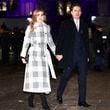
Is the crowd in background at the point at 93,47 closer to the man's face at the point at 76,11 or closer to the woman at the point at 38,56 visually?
the man's face at the point at 76,11

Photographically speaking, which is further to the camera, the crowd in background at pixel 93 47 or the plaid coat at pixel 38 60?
the crowd in background at pixel 93 47

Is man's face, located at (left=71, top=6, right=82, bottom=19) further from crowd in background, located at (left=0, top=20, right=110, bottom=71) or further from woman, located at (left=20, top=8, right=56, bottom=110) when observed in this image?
crowd in background, located at (left=0, top=20, right=110, bottom=71)

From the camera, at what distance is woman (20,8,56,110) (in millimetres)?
10555

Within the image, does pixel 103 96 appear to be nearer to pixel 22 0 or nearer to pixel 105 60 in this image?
pixel 105 60

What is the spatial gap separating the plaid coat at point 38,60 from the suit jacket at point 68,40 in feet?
1.22

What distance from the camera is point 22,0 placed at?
50438 millimetres

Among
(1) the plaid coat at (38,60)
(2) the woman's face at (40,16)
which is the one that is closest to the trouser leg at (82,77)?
(1) the plaid coat at (38,60)

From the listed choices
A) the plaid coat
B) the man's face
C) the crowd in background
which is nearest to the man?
the man's face

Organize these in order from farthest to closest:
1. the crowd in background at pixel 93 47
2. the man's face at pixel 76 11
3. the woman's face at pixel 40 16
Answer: the crowd in background at pixel 93 47 → the man's face at pixel 76 11 → the woman's face at pixel 40 16

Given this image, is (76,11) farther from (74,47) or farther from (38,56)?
(38,56)

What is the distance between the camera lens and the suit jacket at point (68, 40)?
36.0ft

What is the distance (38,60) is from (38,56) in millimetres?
79

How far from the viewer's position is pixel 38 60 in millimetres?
10586

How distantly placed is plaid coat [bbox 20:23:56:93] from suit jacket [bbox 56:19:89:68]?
370mm
